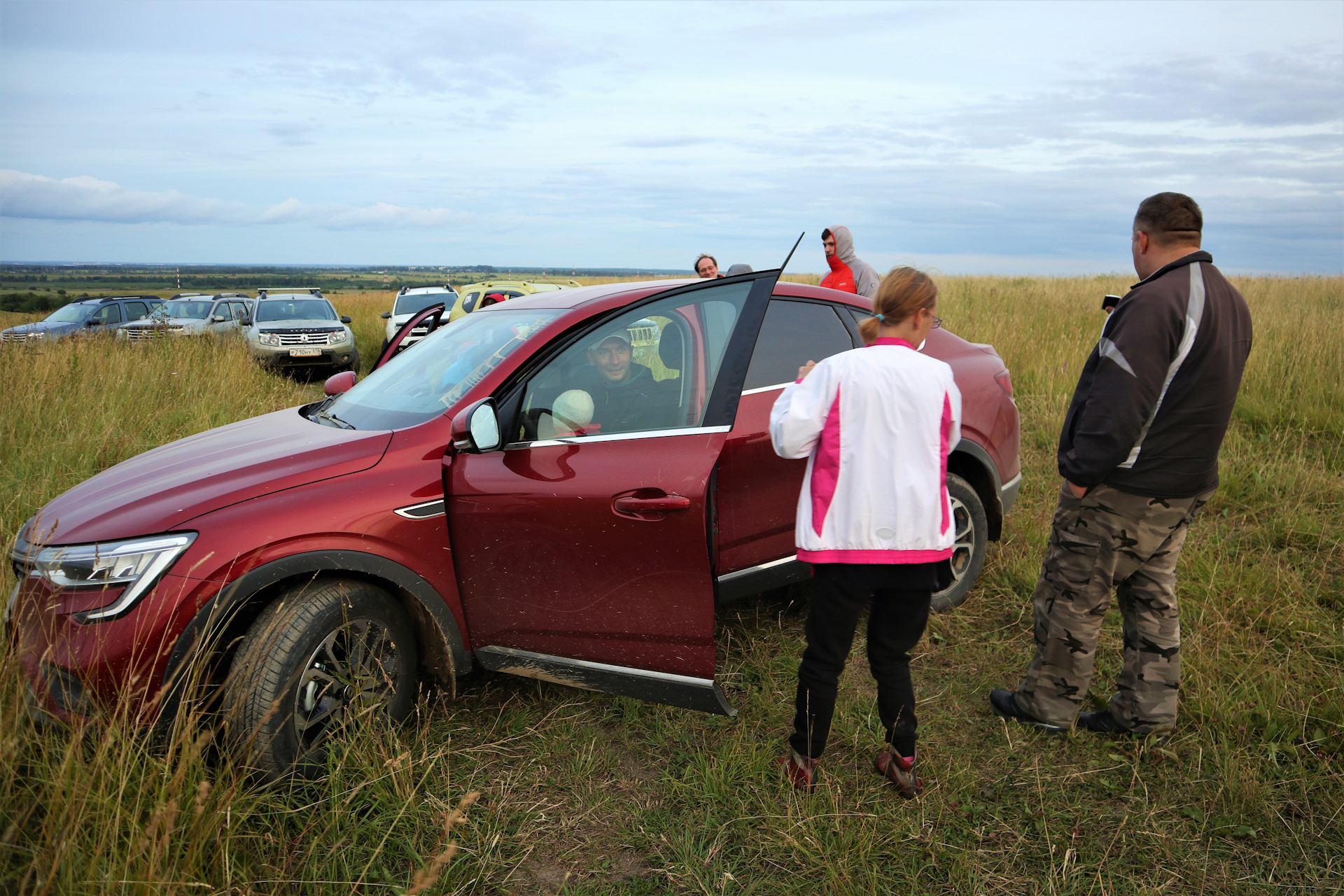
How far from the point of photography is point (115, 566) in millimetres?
2361

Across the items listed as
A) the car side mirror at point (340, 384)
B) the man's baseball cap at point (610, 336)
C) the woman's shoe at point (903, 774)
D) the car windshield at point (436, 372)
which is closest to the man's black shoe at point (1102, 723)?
the woman's shoe at point (903, 774)

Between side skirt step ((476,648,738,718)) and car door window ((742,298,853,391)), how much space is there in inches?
49.5

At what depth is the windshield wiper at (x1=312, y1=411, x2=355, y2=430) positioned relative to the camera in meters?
3.13

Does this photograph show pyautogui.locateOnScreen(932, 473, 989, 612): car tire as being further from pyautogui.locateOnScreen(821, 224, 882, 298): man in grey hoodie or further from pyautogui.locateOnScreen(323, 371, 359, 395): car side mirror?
pyautogui.locateOnScreen(821, 224, 882, 298): man in grey hoodie

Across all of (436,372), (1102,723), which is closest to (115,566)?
(436,372)

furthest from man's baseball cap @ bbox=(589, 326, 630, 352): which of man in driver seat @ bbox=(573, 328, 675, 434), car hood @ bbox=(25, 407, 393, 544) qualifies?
car hood @ bbox=(25, 407, 393, 544)

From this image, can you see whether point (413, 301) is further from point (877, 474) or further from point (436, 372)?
point (877, 474)

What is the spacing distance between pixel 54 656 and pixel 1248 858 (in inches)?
142

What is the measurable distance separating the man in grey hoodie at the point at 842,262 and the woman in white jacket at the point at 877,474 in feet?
15.9

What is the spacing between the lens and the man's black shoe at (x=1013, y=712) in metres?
3.14

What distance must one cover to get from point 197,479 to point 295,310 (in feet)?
49.9

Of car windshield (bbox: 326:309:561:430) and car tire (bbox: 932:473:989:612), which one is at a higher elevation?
car windshield (bbox: 326:309:561:430)

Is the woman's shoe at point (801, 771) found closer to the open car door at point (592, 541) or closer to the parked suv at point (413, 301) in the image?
the open car door at point (592, 541)

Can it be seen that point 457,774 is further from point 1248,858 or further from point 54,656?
point 1248,858
